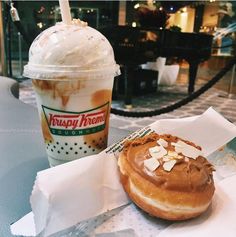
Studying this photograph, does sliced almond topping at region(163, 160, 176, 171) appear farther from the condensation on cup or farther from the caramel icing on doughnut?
the condensation on cup

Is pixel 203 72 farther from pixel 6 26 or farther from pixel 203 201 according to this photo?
pixel 203 201

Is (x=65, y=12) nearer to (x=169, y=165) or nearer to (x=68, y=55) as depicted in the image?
(x=68, y=55)

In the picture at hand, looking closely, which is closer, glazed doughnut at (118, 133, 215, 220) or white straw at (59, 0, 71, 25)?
glazed doughnut at (118, 133, 215, 220)

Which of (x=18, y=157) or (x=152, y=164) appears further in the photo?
(x=18, y=157)

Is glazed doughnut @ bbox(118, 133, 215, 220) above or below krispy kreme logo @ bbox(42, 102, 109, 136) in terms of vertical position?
below

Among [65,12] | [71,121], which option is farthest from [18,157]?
[65,12]

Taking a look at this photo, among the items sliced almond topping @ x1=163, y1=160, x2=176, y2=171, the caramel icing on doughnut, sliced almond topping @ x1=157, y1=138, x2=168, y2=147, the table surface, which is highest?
sliced almond topping @ x1=157, y1=138, x2=168, y2=147

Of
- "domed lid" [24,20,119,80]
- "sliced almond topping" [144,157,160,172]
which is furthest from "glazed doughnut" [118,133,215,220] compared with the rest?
"domed lid" [24,20,119,80]
